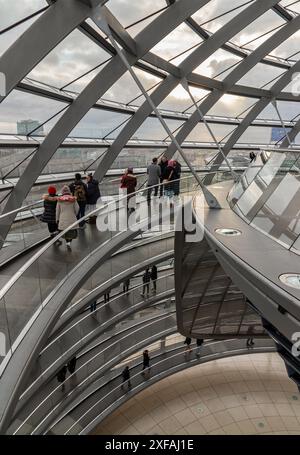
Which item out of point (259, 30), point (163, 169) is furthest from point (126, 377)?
point (259, 30)

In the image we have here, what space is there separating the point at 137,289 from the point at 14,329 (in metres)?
11.9

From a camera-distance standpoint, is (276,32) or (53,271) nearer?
(53,271)

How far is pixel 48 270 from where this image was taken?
702 cm

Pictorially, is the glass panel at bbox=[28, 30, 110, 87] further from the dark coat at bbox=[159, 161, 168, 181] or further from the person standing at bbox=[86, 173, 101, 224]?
the dark coat at bbox=[159, 161, 168, 181]

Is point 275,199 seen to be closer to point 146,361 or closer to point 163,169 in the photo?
point 163,169

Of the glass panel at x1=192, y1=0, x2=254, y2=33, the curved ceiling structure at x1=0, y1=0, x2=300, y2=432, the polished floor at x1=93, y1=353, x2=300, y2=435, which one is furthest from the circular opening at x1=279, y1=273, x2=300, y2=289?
the polished floor at x1=93, y1=353, x2=300, y2=435

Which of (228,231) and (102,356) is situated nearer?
(228,231)

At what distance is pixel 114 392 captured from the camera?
17.5 meters

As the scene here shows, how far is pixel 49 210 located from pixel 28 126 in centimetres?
517

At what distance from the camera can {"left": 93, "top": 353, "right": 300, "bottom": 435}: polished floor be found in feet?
54.3

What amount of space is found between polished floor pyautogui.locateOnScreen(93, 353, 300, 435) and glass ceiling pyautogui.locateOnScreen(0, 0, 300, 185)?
46.6ft

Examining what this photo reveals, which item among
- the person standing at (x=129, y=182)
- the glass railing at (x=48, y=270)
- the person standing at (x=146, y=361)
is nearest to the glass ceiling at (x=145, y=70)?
the person standing at (x=129, y=182)

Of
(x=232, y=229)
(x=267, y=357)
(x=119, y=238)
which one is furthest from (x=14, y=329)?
(x=267, y=357)
